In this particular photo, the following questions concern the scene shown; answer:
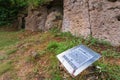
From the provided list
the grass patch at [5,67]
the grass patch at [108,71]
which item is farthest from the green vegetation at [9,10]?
the grass patch at [108,71]

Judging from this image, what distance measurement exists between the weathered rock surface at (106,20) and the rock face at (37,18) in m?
3.19

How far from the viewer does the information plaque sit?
298 cm

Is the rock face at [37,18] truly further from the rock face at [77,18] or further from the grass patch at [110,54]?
the grass patch at [110,54]

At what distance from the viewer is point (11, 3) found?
37.4 feet

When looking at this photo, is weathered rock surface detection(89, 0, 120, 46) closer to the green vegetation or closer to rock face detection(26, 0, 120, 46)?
rock face detection(26, 0, 120, 46)

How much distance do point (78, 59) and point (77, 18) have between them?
233 cm

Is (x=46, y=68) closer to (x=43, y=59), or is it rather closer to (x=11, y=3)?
(x=43, y=59)

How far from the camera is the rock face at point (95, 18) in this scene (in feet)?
14.1

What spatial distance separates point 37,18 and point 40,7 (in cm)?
45

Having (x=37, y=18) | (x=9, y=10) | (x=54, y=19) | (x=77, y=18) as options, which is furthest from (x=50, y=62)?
(x=9, y=10)

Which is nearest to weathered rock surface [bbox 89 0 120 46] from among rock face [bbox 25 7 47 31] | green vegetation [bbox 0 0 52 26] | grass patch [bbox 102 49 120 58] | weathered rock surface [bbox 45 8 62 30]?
grass patch [bbox 102 49 120 58]

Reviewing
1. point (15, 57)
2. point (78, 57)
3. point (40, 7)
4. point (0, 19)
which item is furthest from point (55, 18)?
point (0, 19)

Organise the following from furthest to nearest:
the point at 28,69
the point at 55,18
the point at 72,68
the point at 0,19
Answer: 1. the point at 0,19
2. the point at 55,18
3. the point at 28,69
4. the point at 72,68

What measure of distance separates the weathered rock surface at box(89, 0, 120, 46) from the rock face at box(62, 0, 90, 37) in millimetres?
194
